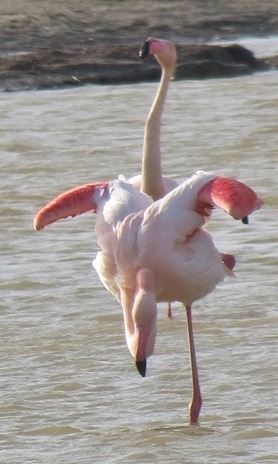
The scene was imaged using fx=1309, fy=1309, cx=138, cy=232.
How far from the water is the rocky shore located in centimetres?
340

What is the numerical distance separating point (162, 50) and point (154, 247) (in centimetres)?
147

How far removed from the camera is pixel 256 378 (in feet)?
18.1

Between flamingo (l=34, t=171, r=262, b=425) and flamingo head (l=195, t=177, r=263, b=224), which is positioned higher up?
flamingo head (l=195, t=177, r=263, b=224)

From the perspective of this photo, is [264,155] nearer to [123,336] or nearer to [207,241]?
[123,336]

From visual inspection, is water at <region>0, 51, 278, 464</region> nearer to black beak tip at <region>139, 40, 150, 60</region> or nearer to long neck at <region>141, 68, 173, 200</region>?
long neck at <region>141, 68, 173, 200</region>

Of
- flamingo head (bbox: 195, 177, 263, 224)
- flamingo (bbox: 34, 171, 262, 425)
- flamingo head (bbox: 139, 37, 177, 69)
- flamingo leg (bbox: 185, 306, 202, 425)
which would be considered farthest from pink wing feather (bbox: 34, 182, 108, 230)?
flamingo head (bbox: 139, 37, 177, 69)

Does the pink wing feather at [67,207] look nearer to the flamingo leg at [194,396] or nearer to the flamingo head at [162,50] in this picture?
the flamingo leg at [194,396]

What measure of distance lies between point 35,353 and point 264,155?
4.79 meters

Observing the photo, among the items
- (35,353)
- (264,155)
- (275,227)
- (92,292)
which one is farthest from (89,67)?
(35,353)

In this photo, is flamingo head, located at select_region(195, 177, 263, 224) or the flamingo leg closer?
flamingo head, located at select_region(195, 177, 263, 224)

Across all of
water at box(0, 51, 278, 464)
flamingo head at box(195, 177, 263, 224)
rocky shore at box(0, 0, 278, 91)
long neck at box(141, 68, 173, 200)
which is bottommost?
rocky shore at box(0, 0, 278, 91)

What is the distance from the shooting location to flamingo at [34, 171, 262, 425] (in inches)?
192

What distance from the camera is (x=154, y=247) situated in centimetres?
493

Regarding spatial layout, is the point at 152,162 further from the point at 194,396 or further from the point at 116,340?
the point at 194,396
